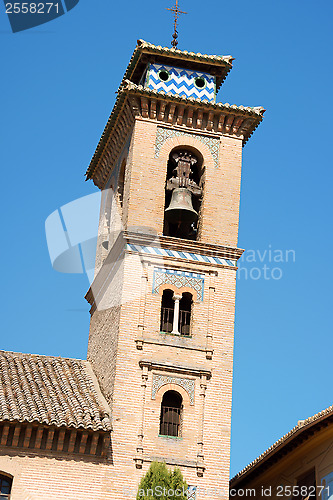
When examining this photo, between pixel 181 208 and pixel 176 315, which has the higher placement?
pixel 181 208

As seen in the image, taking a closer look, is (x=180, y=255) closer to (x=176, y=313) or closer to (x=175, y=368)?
(x=176, y=313)

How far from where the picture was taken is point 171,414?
71.4 ft

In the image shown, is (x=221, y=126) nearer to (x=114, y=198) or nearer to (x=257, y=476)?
(x=114, y=198)

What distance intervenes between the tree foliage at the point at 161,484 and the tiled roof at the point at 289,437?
8.72 feet

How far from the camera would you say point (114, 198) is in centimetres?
2641

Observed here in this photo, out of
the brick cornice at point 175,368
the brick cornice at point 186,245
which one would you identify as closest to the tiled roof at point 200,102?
the brick cornice at point 186,245

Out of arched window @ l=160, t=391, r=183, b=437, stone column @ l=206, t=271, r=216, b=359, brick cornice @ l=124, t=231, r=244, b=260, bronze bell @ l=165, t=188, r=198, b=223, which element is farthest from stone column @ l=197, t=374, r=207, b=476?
bronze bell @ l=165, t=188, r=198, b=223

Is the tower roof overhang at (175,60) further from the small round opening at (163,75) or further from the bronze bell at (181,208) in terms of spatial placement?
the bronze bell at (181,208)

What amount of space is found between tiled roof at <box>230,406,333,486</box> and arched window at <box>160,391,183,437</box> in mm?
2422

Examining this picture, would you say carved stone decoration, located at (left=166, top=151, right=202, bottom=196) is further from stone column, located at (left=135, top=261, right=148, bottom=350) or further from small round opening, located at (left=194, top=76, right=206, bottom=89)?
stone column, located at (left=135, top=261, right=148, bottom=350)

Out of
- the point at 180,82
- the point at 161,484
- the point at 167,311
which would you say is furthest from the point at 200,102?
the point at 161,484

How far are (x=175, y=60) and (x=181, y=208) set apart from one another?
4.54 m

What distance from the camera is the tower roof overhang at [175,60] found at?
25.5m

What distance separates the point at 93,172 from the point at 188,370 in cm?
890
